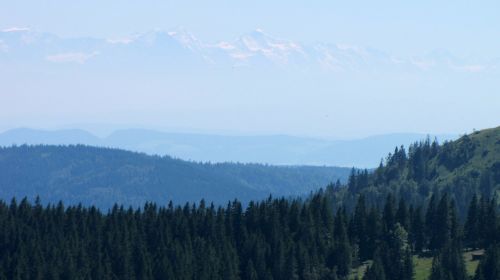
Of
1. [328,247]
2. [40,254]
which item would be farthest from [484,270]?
[40,254]

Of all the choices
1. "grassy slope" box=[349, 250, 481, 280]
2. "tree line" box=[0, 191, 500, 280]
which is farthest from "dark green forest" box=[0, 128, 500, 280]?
"grassy slope" box=[349, 250, 481, 280]

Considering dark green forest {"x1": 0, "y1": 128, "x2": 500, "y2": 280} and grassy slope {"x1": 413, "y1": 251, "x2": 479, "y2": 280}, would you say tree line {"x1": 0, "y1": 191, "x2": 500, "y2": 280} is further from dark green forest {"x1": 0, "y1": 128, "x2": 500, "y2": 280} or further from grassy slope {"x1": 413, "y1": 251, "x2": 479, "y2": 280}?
grassy slope {"x1": 413, "y1": 251, "x2": 479, "y2": 280}

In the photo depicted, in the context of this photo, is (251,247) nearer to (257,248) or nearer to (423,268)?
(257,248)

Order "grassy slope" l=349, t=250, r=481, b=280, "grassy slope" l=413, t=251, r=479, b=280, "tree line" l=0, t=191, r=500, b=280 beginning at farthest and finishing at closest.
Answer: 1. "grassy slope" l=349, t=250, r=481, b=280
2. "grassy slope" l=413, t=251, r=479, b=280
3. "tree line" l=0, t=191, r=500, b=280

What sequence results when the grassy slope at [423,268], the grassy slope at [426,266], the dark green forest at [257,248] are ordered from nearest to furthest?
1. the dark green forest at [257,248]
2. the grassy slope at [426,266]
3. the grassy slope at [423,268]

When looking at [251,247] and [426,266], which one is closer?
[426,266]

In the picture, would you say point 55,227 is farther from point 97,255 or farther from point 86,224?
point 97,255

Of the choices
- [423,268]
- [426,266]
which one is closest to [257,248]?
[423,268]

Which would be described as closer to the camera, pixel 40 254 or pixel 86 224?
pixel 40 254

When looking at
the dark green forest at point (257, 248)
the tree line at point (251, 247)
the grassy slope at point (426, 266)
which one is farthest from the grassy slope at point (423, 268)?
the tree line at point (251, 247)

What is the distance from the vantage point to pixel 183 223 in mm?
197750

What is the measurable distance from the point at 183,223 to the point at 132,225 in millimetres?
10009

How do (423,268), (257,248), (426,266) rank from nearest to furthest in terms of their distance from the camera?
(423,268)
(257,248)
(426,266)

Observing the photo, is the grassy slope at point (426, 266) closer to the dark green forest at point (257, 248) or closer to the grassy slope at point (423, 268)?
the grassy slope at point (423, 268)
